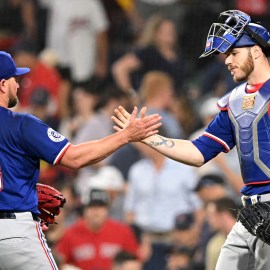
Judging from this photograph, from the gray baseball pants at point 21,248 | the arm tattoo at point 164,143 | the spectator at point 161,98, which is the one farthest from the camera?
the spectator at point 161,98

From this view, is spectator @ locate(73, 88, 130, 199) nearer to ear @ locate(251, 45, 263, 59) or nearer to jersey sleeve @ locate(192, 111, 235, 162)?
jersey sleeve @ locate(192, 111, 235, 162)

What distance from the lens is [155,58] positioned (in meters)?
11.9

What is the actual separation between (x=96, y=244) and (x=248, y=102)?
395 centimetres

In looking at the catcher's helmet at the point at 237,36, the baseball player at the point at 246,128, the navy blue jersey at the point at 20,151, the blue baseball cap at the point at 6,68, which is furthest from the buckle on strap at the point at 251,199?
the blue baseball cap at the point at 6,68

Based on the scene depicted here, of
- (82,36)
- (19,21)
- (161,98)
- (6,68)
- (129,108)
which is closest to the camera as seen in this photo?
(6,68)

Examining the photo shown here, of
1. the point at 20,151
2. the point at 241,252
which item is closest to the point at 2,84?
the point at 20,151

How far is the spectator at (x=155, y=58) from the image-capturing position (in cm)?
1182

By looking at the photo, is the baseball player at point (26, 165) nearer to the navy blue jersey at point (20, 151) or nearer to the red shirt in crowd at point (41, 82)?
the navy blue jersey at point (20, 151)

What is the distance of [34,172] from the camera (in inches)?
238

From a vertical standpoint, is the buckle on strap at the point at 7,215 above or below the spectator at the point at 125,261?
above

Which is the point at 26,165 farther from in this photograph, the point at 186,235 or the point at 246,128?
the point at 186,235

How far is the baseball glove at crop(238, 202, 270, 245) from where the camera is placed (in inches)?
231

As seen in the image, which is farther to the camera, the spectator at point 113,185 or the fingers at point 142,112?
the spectator at point 113,185

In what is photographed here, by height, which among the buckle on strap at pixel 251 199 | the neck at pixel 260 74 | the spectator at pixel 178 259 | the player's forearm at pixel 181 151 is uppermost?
the neck at pixel 260 74
